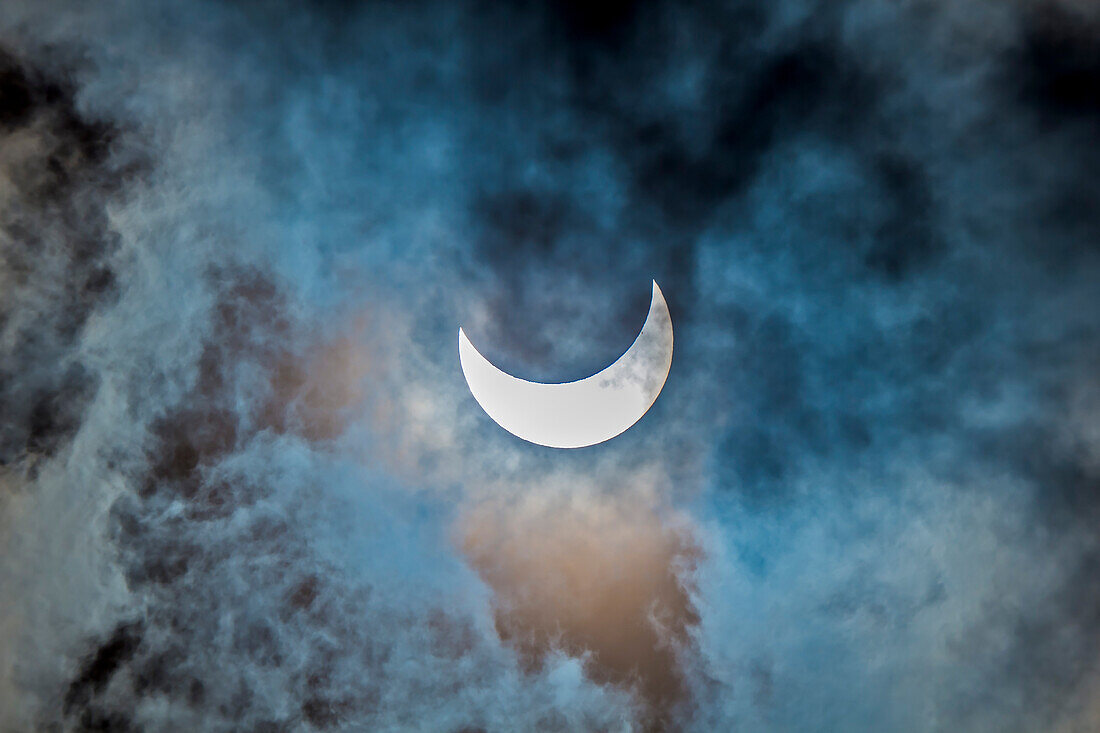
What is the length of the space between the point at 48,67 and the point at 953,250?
14092 millimetres

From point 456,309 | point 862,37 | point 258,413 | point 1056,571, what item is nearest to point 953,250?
point 862,37

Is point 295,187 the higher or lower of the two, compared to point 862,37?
lower

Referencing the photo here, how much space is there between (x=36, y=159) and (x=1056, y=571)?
55.4ft

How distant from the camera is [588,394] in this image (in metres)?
12.1

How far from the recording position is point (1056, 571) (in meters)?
11.3

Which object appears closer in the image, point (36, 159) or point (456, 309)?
point (36, 159)

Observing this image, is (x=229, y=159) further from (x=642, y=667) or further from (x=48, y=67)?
(x=642, y=667)

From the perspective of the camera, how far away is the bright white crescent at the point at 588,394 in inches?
461

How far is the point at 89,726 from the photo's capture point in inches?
434

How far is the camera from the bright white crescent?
11.7 meters

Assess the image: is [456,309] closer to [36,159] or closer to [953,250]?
[36,159]

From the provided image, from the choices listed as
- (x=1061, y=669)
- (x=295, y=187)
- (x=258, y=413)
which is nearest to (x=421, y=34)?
(x=295, y=187)

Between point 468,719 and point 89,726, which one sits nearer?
point 89,726

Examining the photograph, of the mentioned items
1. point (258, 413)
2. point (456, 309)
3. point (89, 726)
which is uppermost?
point (456, 309)
